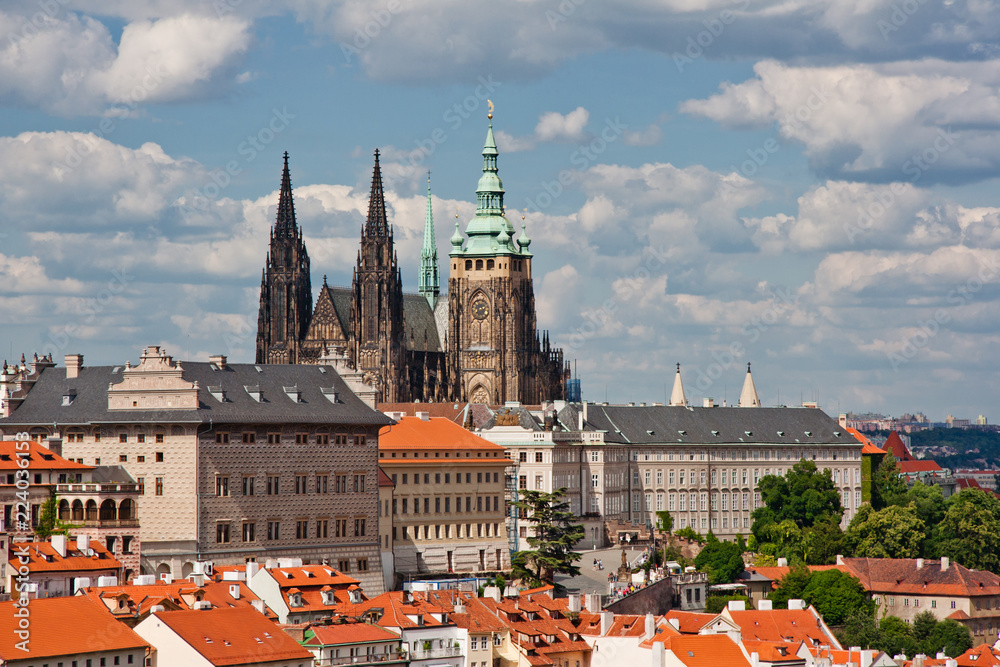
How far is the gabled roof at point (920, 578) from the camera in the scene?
477 ft

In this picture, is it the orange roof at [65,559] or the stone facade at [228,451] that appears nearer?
the orange roof at [65,559]

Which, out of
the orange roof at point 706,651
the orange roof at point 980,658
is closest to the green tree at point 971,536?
the orange roof at point 980,658

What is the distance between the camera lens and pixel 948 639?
136625 mm

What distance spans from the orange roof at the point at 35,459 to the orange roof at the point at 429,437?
2580 cm

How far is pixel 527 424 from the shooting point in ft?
547

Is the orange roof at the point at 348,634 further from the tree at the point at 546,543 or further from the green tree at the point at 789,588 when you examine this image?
the green tree at the point at 789,588

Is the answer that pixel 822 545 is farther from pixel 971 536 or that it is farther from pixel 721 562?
pixel 721 562

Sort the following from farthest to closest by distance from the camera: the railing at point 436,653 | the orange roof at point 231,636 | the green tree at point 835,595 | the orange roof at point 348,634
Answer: the green tree at point 835,595
the railing at point 436,653
the orange roof at point 348,634
the orange roof at point 231,636

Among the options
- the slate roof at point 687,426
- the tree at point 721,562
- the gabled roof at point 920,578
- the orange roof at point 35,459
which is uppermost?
the slate roof at point 687,426

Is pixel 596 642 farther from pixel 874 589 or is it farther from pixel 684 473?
pixel 684 473

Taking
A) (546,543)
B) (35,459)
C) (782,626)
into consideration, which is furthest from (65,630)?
(546,543)

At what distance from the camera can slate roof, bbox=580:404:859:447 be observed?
18288 cm

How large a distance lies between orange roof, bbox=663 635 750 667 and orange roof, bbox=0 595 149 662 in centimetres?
2950

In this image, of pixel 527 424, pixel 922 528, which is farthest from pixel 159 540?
pixel 922 528
